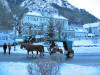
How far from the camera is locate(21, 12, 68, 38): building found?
5788 cm

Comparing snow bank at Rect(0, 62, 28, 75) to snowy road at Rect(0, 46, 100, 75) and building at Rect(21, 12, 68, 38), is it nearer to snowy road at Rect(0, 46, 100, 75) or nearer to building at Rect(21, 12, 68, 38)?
snowy road at Rect(0, 46, 100, 75)

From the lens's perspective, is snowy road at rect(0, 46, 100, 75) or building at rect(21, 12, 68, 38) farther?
building at rect(21, 12, 68, 38)

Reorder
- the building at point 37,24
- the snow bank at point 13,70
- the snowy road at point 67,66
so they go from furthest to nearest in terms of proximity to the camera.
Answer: the building at point 37,24 → the snowy road at point 67,66 → the snow bank at point 13,70

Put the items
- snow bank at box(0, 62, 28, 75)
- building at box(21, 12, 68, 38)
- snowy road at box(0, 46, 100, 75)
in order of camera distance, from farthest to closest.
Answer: building at box(21, 12, 68, 38)
snowy road at box(0, 46, 100, 75)
snow bank at box(0, 62, 28, 75)

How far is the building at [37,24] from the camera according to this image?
2279 inches

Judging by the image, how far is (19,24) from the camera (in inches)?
2194

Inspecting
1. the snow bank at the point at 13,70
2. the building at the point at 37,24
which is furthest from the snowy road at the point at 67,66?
the building at the point at 37,24

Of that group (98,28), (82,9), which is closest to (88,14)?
(82,9)

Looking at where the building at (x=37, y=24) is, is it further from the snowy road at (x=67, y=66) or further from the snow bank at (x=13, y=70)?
the snow bank at (x=13, y=70)

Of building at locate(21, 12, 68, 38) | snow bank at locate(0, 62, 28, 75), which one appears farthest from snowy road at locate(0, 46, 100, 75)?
building at locate(21, 12, 68, 38)

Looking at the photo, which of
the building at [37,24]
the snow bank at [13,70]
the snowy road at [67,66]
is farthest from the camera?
the building at [37,24]

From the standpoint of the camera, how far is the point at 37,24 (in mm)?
72312

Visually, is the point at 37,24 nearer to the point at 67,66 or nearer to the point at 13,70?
the point at 67,66

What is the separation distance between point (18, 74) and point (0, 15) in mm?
57275
